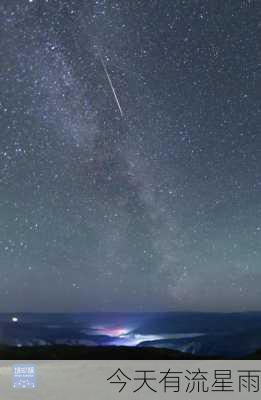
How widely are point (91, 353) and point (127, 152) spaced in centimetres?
66

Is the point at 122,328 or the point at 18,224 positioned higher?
the point at 18,224

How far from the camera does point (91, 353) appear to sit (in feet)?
9.57

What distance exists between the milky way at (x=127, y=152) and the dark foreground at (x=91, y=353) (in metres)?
0.16

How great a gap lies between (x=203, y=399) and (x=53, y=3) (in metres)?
1.37

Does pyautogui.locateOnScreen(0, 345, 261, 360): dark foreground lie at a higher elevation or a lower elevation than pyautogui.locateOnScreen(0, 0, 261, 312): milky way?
lower

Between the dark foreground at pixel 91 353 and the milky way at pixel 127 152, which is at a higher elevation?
the milky way at pixel 127 152

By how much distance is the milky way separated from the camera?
3004 millimetres

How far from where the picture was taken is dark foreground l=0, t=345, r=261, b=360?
2.89 meters

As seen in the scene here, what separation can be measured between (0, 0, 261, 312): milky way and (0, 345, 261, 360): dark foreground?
16cm

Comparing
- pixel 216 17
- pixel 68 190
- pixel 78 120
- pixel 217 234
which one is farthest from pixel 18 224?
pixel 216 17

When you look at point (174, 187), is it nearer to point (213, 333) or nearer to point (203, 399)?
point (213, 333)

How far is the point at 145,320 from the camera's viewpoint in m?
2.98

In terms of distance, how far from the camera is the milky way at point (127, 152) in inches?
118

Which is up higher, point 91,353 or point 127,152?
point 127,152
